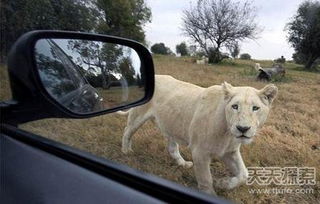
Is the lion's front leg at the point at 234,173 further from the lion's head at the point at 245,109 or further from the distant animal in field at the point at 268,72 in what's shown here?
the distant animal in field at the point at 268,72

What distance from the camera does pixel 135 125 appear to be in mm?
3299

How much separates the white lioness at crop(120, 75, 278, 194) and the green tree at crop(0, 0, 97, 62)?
1.00 m

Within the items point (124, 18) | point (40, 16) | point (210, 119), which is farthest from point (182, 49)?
point (210, 119)

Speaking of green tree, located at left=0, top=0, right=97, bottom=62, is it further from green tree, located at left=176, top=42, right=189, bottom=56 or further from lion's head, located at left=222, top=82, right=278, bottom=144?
green tree, located at left=176, top=42, right=189, bottom=56

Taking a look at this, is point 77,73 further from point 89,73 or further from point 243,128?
point 243,128

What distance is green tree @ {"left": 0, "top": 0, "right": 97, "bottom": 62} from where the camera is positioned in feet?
11.0

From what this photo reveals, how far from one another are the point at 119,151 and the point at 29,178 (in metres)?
2.47

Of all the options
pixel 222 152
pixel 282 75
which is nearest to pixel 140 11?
pixel 282 75

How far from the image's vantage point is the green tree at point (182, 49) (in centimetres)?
943

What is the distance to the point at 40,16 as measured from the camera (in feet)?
11.9

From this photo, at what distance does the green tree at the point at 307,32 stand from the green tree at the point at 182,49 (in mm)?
2235

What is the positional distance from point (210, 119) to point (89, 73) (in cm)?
129

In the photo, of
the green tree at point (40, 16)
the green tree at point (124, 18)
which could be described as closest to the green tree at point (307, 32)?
the green tree at point (124, 18)

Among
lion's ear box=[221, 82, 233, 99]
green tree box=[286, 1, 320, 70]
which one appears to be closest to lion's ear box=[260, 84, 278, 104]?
lion's ear box=[221, 82, 233, 99]
